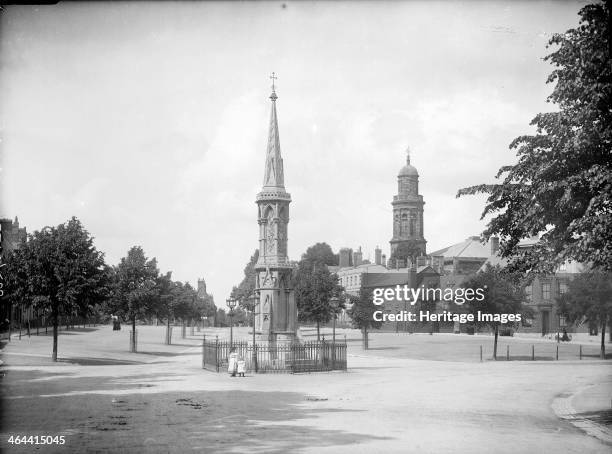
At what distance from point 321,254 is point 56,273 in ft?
388

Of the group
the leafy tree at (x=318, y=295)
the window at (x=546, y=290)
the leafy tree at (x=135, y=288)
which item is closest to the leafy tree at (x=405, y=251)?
the window at (x=546, y=290)

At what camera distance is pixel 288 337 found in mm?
30266

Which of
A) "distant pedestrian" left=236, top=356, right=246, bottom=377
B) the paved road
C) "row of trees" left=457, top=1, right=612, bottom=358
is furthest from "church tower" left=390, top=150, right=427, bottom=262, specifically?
"row of trees" left=457, top=1, right=612, bottom=358

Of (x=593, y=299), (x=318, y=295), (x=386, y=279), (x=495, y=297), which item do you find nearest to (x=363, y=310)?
(x=318, y=295)

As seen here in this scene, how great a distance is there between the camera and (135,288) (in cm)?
4466

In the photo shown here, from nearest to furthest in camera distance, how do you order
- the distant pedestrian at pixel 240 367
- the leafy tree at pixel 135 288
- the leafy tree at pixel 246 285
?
the distant pedestrian at pixel 240 367 < the leafy tree at pixel 135 288 < the leafy tree at pixel 246 285

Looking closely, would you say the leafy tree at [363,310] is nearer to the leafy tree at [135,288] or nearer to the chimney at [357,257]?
the leafy tree at [135,288]

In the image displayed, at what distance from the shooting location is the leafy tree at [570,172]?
47.0 feet

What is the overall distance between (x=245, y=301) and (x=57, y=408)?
259ft

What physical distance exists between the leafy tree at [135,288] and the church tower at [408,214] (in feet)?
314

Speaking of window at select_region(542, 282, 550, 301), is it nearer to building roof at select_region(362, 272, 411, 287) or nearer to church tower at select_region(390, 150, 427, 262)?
building roof at select_region(362, 272, 411, 287)

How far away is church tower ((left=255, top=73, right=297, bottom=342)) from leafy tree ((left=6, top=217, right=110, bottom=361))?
9.55 meters

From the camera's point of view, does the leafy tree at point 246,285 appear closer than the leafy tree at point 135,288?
No

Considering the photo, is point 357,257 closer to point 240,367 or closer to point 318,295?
point 318,295
